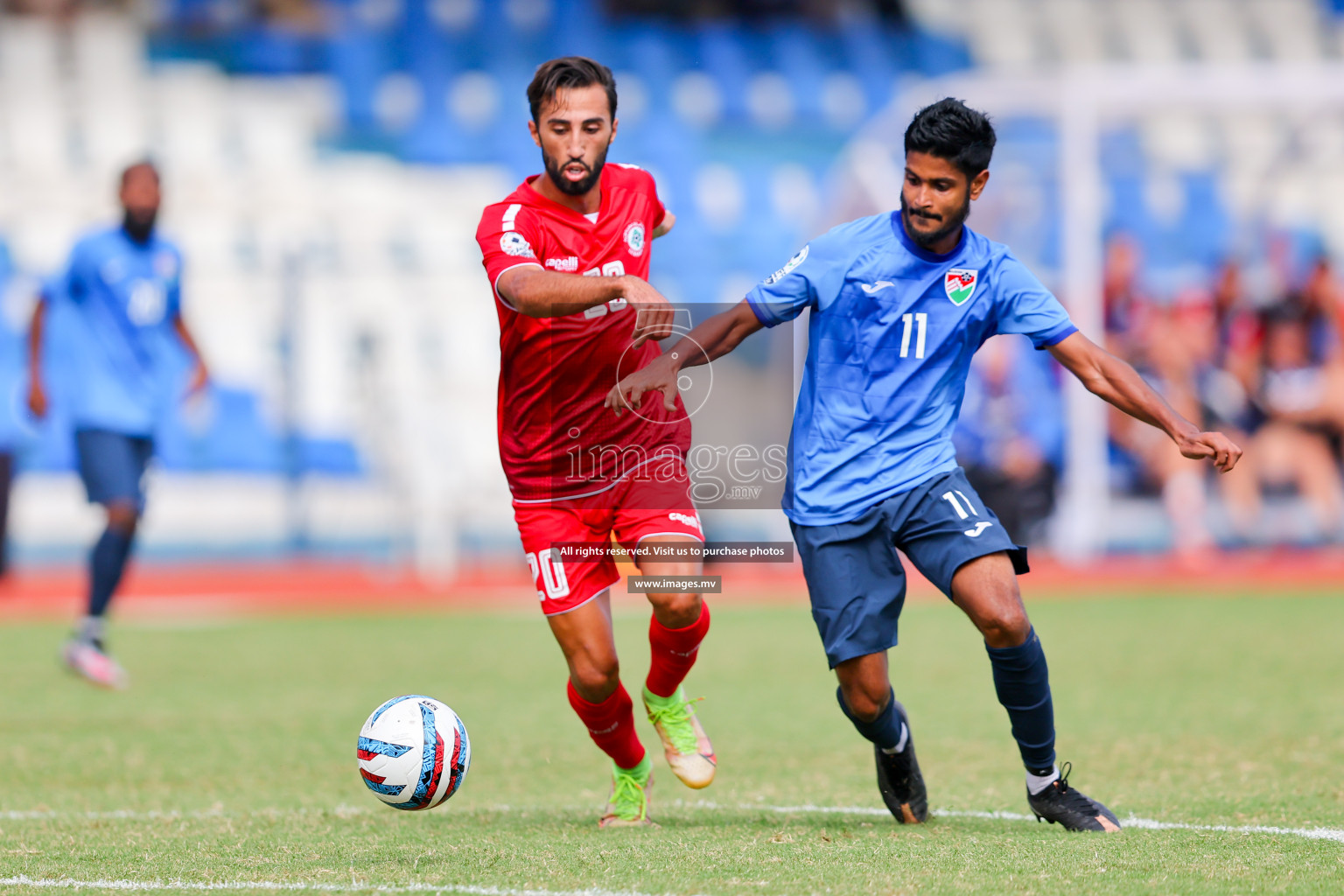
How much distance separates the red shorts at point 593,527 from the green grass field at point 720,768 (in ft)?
2.44

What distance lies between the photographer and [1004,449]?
47.4 feet

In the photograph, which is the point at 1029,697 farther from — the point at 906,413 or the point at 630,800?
the point at 630,800

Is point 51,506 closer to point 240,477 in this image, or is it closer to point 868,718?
point 240,477

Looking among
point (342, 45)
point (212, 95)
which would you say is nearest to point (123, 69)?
point (212, 95)

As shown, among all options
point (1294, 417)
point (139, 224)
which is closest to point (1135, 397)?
point (139, 224)

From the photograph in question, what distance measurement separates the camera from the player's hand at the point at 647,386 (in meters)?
4.46

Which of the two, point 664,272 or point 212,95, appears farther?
point 212,95

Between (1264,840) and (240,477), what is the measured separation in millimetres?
13176

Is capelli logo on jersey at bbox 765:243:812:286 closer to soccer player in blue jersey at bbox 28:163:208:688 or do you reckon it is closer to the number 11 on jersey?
the number 11 on jersey

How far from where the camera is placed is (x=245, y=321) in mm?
16250

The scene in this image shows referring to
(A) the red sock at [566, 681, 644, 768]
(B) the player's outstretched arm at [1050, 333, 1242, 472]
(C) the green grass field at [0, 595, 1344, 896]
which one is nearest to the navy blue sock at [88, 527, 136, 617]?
(C) the green grass field at [0, 595, 1344, 896]

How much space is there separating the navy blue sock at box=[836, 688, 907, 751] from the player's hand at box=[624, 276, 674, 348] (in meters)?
1.30

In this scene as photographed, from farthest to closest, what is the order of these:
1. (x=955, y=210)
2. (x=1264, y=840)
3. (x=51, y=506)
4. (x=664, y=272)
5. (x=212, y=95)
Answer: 1. (x=212, y=95)
2. (x=664, y=272)
3. (x=51, y=506)
4. (x=955, y=210)
5. (x=1264, y=840)

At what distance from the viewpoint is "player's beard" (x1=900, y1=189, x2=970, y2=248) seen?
4723 mm
